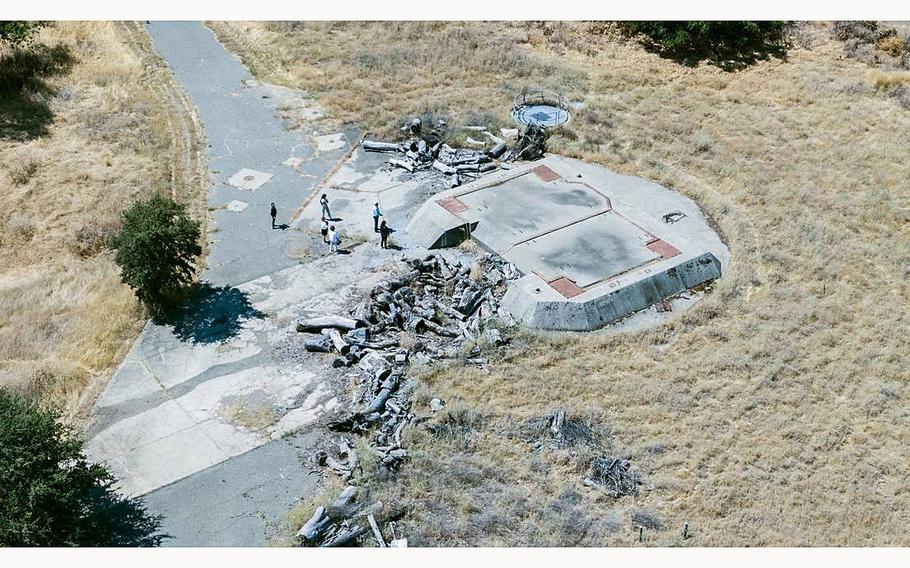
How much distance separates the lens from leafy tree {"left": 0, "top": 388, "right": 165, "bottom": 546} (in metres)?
16.4

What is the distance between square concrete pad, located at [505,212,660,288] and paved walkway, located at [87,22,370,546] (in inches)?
187

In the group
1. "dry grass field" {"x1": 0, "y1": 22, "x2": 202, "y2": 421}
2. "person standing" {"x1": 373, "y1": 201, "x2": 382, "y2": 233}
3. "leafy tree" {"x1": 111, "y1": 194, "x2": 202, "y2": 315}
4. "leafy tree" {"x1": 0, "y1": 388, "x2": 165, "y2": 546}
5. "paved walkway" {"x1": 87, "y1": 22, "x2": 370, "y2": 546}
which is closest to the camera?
"leafy tree" {"x1": 0, "y1": 388, "x2": 165, "y2": 546}

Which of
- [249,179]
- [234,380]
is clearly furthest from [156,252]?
[249,179]

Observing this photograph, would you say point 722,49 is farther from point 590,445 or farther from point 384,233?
point 590,445

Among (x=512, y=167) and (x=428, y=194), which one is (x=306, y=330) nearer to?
(x=428, y=194)

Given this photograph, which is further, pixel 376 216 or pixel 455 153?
pixel 455 153

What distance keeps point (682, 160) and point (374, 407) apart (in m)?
16.3

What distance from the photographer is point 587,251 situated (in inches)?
1012

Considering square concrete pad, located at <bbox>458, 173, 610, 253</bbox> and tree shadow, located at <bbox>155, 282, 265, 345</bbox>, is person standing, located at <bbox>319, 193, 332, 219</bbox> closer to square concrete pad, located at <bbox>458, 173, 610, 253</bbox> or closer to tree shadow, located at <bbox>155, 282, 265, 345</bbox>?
square concrete pad, located at <bbox>458, 173, 610, 253</bbox>

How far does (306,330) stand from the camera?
2344cm

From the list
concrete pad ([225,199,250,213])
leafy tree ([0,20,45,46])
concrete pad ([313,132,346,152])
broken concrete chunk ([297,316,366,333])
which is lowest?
broken concrete chunk ([297,316,366,333])

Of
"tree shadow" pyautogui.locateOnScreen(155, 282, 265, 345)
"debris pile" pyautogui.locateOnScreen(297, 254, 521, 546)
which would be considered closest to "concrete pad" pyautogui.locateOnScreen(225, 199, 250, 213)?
"tree shadow" pyautogui.locateOnScreen(155, 282, 265, 345)

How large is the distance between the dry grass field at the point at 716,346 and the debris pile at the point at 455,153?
3.69 ft

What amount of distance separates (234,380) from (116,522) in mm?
4688
